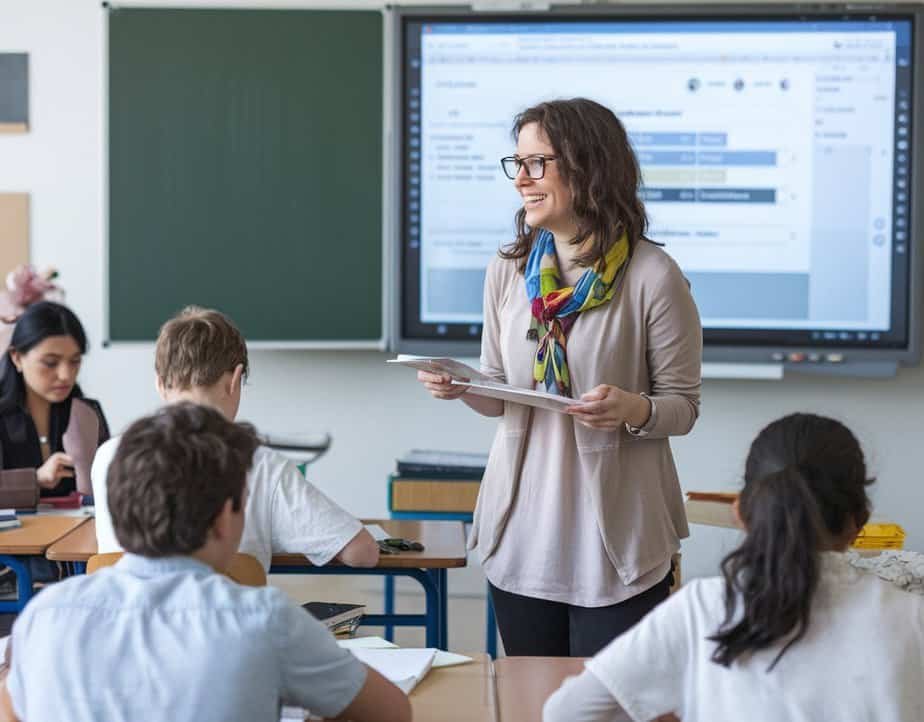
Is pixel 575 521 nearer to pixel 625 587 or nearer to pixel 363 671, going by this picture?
pixel 625 587

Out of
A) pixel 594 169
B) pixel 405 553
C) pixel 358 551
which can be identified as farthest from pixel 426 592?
pixel 594 169

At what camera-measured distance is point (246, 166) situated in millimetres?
4488

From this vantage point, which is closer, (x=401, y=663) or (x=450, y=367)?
(x=401, y=663)

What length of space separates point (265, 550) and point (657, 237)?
2.64m

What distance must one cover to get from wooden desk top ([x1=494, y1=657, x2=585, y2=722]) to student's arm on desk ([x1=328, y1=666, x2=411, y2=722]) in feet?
0.80

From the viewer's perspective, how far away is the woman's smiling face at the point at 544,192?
2.18 metres

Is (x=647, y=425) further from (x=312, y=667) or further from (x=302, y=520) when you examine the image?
(x=312, y=667)

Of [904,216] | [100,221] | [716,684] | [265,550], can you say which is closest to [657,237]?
[904,216]

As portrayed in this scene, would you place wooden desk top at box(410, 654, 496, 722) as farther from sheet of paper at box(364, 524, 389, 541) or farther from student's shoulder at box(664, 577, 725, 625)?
sheet of paper at box(364, 524, 389, 541)

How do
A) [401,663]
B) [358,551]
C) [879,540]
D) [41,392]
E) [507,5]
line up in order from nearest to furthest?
1. [401,663]
2. [358,551]
3. [879,540]
4. [41,392]
5. [507,5]

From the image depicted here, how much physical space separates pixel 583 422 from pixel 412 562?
786mm

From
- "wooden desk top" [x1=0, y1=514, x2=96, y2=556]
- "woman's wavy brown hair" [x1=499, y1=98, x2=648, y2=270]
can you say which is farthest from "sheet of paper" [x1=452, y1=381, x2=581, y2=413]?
"wooden desk top" [x1=0, y1=514, x2=96, y2=556]

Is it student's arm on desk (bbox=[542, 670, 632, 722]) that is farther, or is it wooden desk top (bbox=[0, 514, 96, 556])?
wooden desk top (bbox=[0, 514, 96, 556])

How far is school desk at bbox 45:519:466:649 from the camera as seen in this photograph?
2730 mm
